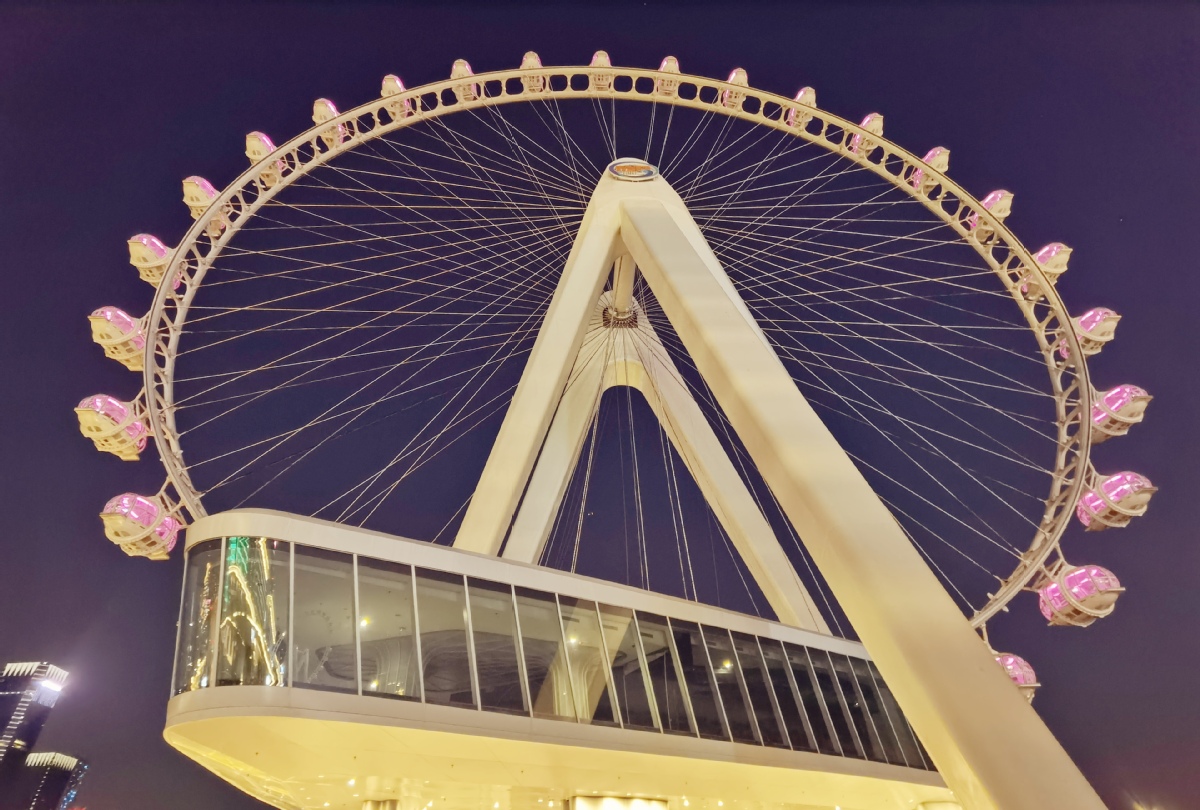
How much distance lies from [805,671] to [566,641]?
6.46 m

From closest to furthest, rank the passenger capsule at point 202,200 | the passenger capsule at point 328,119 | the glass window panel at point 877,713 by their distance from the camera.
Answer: the glass window panel at point 877,713 < the passenger capsule at point 202,200 < the passenger capsule at point 328,119

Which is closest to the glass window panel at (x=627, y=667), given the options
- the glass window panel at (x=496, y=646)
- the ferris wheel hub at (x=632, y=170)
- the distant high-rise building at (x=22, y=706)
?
the glass window panel at (x=496, y=646)

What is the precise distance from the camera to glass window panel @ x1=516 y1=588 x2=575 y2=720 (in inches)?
450

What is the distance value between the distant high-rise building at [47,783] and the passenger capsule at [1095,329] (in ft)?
278

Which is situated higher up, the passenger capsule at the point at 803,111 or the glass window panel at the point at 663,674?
the passenger capsule at the point at 803,111

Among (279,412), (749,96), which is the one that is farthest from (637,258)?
(279,412)

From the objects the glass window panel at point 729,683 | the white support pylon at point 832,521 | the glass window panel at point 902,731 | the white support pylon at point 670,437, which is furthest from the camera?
the white support pylon at point 670,437

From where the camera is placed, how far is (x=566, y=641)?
12.4 meters

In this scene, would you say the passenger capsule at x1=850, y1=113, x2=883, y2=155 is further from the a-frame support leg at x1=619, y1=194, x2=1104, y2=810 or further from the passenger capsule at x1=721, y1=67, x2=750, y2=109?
the a-frame support leg at x1=619, y1=194, x2=1104, y2=810

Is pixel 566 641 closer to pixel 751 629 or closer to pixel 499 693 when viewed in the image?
pixel 499 693

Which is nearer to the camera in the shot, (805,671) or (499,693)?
(499,693)

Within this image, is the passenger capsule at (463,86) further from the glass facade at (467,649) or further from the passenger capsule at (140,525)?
the glass facade at (467,649)

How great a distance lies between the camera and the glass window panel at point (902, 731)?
1670cm

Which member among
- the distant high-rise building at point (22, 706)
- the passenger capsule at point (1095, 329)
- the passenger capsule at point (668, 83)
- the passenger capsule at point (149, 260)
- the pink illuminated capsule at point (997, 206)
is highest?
the distant high-rise building at point (22, 706)
